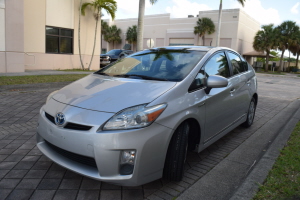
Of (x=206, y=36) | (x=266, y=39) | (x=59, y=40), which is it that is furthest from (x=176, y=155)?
(x=266, y=39)

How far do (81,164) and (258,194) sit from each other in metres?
1.80

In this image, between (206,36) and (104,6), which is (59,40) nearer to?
(104,6)

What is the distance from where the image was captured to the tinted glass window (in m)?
3.67

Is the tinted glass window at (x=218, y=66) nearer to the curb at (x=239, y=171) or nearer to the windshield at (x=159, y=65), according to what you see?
the windshield at (x=159, y=65)

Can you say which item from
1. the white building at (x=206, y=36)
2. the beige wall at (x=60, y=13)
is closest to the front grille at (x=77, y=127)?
the beige wall at (x=60, y=13)

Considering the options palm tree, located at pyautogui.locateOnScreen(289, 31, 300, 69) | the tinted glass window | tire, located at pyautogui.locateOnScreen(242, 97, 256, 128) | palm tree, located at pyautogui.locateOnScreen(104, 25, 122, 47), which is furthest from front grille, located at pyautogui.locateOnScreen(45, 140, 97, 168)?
palm tree, located at pyautogui.locateOnScreen(104, 25, 122, 47)

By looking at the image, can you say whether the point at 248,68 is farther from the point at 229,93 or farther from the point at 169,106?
the point at 169,106

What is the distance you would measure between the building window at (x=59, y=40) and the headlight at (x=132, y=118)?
14.8m

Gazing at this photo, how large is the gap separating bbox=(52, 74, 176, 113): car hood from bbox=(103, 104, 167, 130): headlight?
78 mm

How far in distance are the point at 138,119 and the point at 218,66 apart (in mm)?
1978

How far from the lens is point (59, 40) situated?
16250 mm

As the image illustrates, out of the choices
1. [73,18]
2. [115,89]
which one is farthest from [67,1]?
[115,89]

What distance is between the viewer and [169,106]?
8.90 feet

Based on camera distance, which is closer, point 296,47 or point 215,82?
point 215,82
